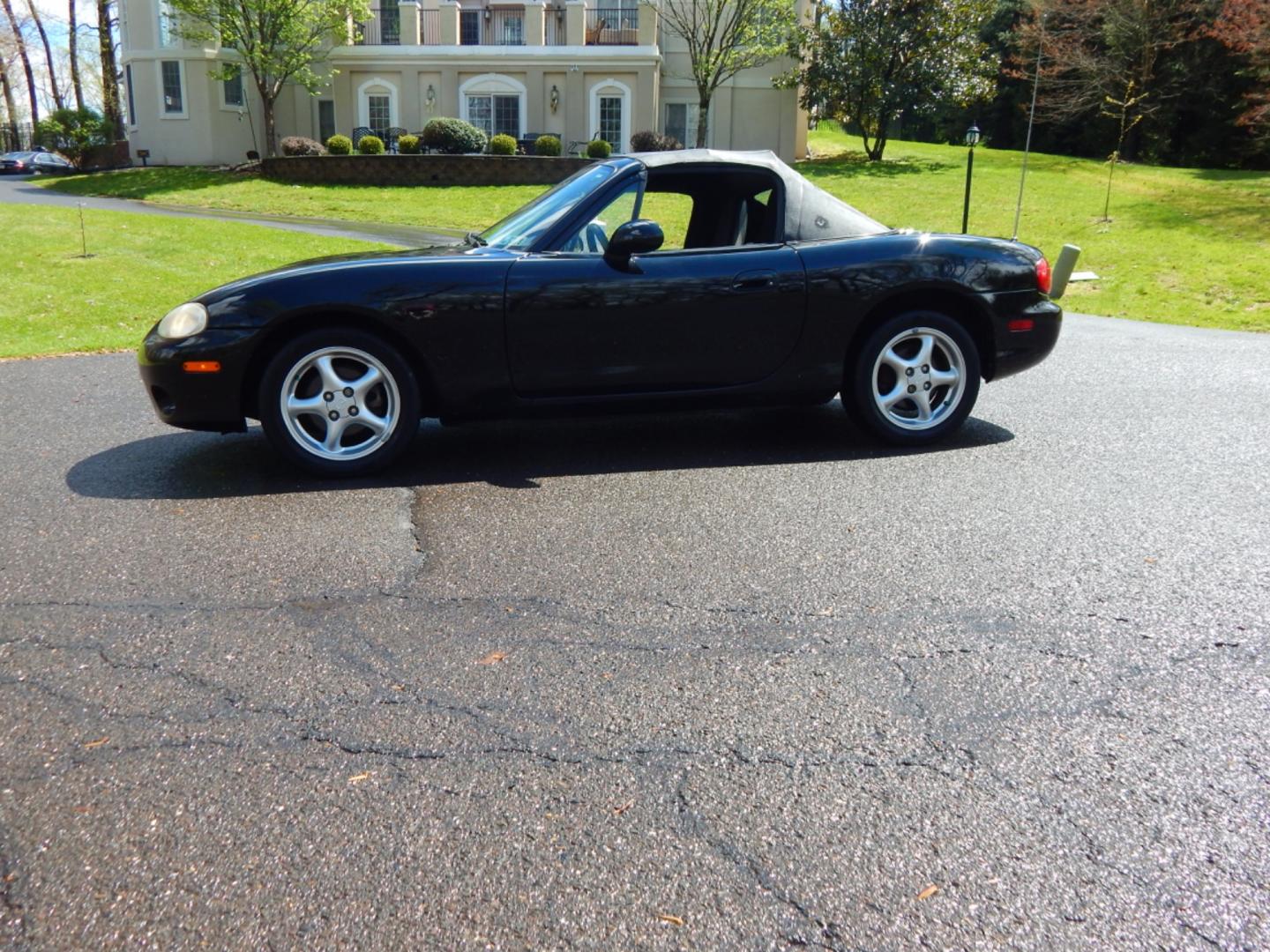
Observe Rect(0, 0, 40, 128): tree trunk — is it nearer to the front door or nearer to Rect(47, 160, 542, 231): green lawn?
Rect(47, 160, 542, 231): green lawn

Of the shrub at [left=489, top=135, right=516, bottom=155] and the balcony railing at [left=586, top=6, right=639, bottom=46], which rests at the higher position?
the balcony railing at [left=586, top=6, right=639, bottom=46]

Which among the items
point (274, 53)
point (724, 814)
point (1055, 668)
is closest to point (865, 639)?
point (1055, 668)

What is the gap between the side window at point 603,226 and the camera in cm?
543

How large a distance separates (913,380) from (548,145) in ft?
97.5

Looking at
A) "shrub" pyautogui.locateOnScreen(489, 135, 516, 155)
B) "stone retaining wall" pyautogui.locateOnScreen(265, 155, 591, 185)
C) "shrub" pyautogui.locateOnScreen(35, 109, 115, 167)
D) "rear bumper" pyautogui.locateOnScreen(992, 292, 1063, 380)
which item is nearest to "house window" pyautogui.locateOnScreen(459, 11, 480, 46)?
"shrub" pyautogui.locateOnScreen(489, 135, 516, 155)

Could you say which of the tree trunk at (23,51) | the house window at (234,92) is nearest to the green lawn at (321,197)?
the house window at (234,92)

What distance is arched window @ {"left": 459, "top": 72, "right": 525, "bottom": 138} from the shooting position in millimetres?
37500

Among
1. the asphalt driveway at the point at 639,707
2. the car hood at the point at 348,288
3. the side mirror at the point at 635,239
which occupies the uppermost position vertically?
the side mirror at the point at 635,239

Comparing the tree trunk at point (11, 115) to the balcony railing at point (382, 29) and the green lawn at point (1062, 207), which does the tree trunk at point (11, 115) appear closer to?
the green lawn at point (1062, 207)

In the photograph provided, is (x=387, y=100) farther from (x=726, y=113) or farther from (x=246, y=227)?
(x=246, y=227)

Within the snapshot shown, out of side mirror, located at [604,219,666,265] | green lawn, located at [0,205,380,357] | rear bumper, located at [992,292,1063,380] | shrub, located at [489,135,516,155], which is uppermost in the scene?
shrub, located at [489,135,516,155]

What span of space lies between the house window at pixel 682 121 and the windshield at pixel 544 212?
111 feet

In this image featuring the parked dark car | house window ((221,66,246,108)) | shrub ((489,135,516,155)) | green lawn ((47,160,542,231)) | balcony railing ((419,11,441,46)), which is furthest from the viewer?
the parked dark car

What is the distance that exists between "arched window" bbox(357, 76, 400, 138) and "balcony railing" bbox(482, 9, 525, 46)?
384 cm
